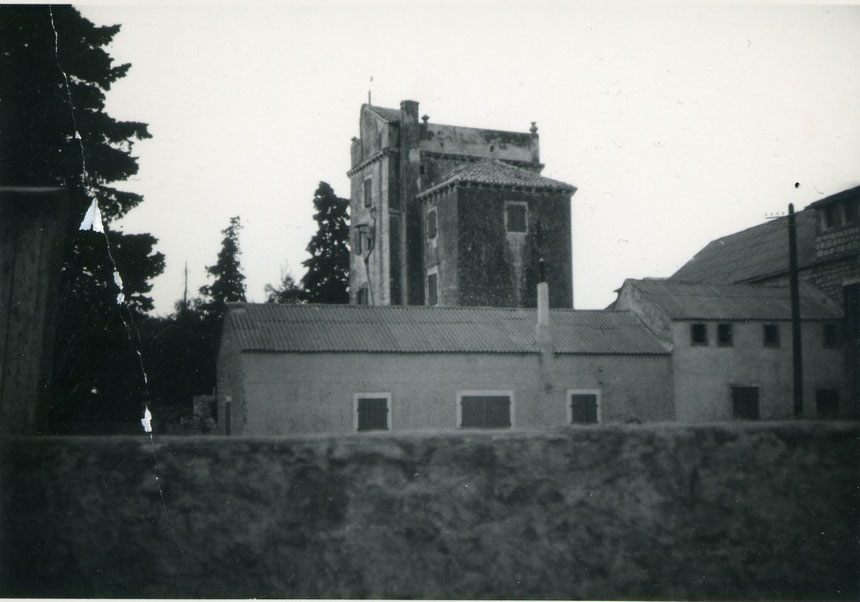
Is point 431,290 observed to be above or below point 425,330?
above

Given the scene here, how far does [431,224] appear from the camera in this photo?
130 ft

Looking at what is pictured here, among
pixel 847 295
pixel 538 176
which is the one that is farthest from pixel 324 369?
pixel 538 176

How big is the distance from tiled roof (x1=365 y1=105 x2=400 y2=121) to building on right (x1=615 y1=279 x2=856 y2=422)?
1864cm

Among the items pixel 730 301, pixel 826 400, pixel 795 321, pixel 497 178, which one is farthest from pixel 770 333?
pixel 497 178

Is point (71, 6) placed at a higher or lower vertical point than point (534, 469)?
higher

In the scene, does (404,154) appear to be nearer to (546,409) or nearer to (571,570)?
(546,409)

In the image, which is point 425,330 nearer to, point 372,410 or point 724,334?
point 372,410

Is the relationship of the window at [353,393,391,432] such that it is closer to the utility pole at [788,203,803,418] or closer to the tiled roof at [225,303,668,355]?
→ the tiled roof at [225,303,668,355]

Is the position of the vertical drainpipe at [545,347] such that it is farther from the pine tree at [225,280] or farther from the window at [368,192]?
the window at [368,192]

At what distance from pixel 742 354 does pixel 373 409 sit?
41.2 feet

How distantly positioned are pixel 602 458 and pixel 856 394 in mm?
21812

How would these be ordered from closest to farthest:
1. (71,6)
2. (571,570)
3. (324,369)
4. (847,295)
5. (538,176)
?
(571,570), (71,6), (324,369), (847,295), (538,176)

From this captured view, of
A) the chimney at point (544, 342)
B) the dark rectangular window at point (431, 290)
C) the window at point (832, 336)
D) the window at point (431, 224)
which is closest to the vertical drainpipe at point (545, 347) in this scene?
Result: the chimney at point (544, 342)

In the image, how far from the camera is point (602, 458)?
657 centimetres
